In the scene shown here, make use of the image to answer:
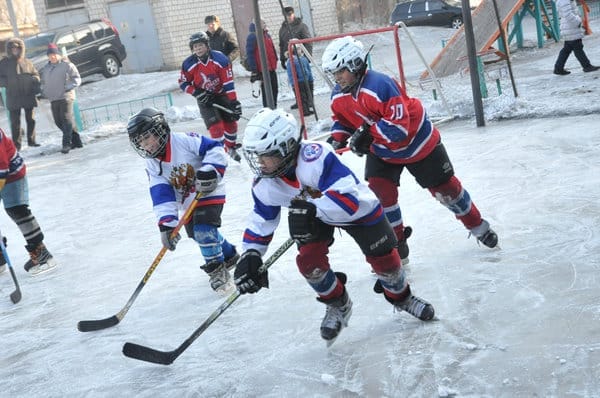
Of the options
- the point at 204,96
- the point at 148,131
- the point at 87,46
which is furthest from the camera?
the point at 87,46

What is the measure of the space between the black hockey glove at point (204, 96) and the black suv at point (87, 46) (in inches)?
414

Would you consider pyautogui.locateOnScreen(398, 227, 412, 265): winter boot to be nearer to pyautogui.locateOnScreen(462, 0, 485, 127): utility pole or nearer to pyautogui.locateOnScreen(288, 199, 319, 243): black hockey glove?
pyautogui.locateOnScreen(288, 199, 319, 243): black hockey glove

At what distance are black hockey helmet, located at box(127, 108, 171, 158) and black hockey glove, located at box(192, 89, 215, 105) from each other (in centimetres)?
370

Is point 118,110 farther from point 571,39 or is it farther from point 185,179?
point 185,179

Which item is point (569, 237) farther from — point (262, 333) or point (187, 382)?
point (187, 382)

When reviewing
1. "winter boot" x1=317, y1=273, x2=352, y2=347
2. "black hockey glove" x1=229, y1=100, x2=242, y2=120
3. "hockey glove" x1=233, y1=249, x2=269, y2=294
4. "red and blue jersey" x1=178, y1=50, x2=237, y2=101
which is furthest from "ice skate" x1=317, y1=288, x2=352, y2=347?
"red and blue jersey" x1=178, y1=50, x2=237, y2=101

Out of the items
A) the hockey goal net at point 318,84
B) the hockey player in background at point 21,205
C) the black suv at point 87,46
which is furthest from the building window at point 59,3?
the hockey player in background at point 21,205

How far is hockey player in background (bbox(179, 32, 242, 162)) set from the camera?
773 centimetres

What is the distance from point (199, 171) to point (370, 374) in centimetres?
154

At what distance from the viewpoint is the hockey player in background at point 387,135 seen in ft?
12.4

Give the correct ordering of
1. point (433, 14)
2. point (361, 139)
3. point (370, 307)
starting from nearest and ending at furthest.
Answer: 1. point (370, 307)
2. point (361, 139)
3. point (433, 14)

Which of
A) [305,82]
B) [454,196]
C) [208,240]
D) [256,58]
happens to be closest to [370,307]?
[454,196]

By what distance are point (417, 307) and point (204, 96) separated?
4864mm

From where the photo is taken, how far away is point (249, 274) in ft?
10.2
